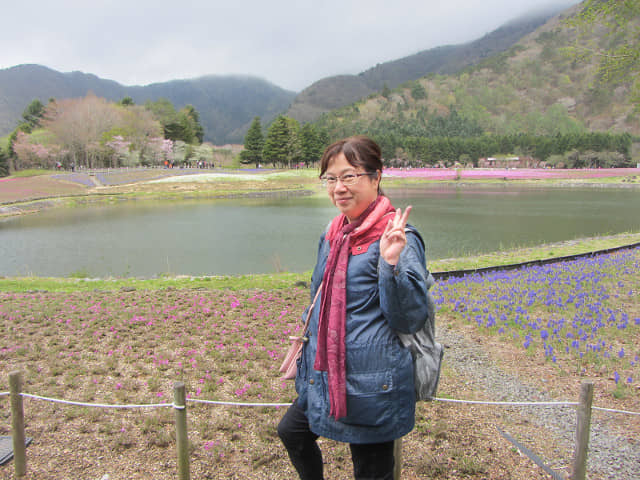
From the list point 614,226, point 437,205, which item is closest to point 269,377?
point 614,226

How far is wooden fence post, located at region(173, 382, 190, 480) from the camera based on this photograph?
2525 mm

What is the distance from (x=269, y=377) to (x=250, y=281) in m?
5.83

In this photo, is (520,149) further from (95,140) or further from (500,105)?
(500,105)

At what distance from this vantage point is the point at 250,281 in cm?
1029

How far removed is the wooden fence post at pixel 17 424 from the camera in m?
2.91

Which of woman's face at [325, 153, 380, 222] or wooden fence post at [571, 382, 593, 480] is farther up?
woman's face at [325, 153, 380, 222]

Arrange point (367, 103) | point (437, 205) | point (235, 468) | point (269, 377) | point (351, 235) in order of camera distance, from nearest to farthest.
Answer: point (351, 235) → point (235, 468) → point (269, 377) → point (437, 205) → point (367, 103)

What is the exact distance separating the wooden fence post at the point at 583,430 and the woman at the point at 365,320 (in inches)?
48.8

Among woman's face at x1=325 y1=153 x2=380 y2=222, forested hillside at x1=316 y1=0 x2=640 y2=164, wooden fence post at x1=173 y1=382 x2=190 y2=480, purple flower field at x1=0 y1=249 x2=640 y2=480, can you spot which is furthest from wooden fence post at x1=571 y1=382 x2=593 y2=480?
forested hillside at x1=316 y1=0 x2=640 y2=164

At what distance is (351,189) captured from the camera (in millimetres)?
1994

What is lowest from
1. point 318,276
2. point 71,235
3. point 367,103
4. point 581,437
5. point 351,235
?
point 71,235

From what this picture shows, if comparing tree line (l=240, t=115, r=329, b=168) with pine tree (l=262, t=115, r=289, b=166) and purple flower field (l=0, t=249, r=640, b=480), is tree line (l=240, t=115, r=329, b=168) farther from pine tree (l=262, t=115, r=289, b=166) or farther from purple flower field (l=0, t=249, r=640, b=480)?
purple flower field (l=0, t=249, r=640, b=480)

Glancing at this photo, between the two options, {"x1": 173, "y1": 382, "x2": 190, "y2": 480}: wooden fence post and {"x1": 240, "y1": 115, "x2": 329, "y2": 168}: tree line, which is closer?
{"x1": 173, "y1": 382, "x2": 190, "y2": 480}: wooden fence post

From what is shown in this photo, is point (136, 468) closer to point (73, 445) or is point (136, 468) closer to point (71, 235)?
point (73, 445)
